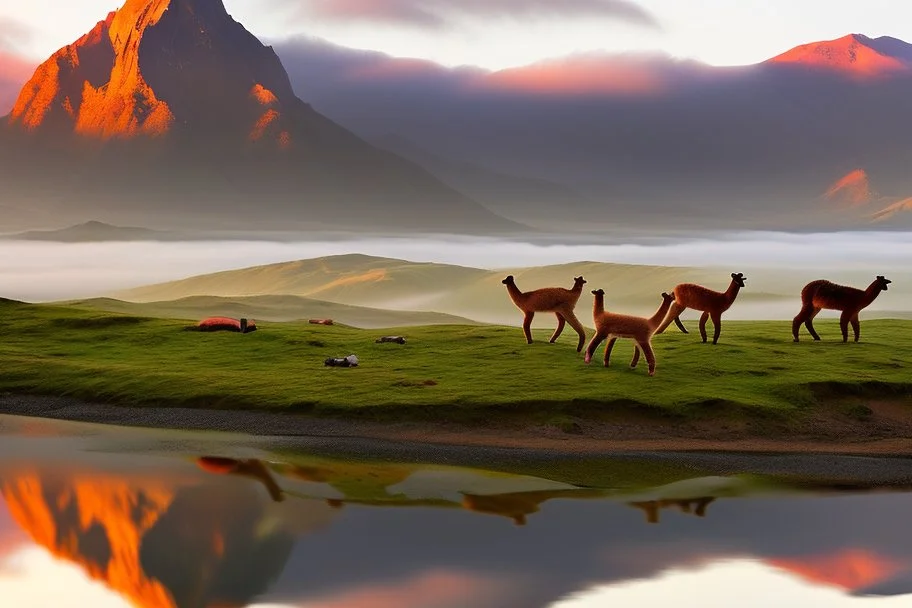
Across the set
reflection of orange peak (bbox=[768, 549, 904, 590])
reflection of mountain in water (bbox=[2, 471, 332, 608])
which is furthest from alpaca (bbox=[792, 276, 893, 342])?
reflection of mountain in water (bbox=[2, 471, 332, 608])

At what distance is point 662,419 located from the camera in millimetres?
31438

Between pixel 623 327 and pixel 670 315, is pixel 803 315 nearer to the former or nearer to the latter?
pixel 670 315

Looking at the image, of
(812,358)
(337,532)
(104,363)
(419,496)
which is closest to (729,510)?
(419,496)

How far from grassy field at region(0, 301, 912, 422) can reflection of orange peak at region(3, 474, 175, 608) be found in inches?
366

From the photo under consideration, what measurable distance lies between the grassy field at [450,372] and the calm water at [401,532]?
587 cm

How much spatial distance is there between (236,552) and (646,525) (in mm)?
8851

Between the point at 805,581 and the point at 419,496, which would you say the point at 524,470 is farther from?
the point at 805,581

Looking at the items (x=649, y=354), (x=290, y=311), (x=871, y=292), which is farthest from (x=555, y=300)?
(x=290, y=311)

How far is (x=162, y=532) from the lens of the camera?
21562mm

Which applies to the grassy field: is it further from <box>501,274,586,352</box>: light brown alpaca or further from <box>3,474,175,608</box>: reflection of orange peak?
<box>3,474,175,608</box>: reflection of orange peak

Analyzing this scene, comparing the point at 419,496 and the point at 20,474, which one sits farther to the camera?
the point at 20,474

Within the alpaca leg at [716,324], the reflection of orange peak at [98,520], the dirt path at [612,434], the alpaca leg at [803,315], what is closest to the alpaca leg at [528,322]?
the alpaca leg at [716,324]

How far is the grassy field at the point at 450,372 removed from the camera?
32.5 meters

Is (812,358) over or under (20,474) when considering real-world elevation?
over
